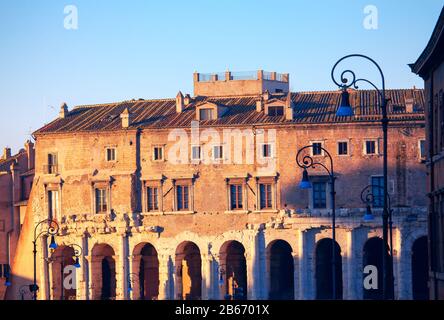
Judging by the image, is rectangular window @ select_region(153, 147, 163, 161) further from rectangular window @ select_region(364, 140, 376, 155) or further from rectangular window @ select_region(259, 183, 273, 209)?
rectangular window @ select_region(364, 140, 376, 155)

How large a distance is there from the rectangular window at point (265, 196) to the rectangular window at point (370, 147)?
6.86m

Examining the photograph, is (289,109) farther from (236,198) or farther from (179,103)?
(179,103)

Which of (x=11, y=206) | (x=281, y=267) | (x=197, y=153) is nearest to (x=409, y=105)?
(x=281, y=267)

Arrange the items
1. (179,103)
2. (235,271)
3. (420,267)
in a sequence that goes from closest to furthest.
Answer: (420,267) < (235,271) < (179,103)

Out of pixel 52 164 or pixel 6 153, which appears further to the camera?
pixel 6 153

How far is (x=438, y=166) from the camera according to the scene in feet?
166

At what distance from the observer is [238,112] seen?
102 metres

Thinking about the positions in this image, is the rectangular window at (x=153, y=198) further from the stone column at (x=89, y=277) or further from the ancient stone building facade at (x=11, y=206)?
the ancient stone building facade at (x=11, y=206)

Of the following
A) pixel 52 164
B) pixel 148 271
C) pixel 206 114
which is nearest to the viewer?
pixel 206 114

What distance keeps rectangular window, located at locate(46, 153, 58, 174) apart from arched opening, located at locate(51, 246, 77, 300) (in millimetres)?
5120

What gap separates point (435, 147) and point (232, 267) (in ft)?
163

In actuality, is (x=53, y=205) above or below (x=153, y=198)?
below

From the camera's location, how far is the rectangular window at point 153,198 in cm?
10206

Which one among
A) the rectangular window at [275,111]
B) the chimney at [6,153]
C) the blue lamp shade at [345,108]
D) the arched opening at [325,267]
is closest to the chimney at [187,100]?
the rectangular window at [275,111]
